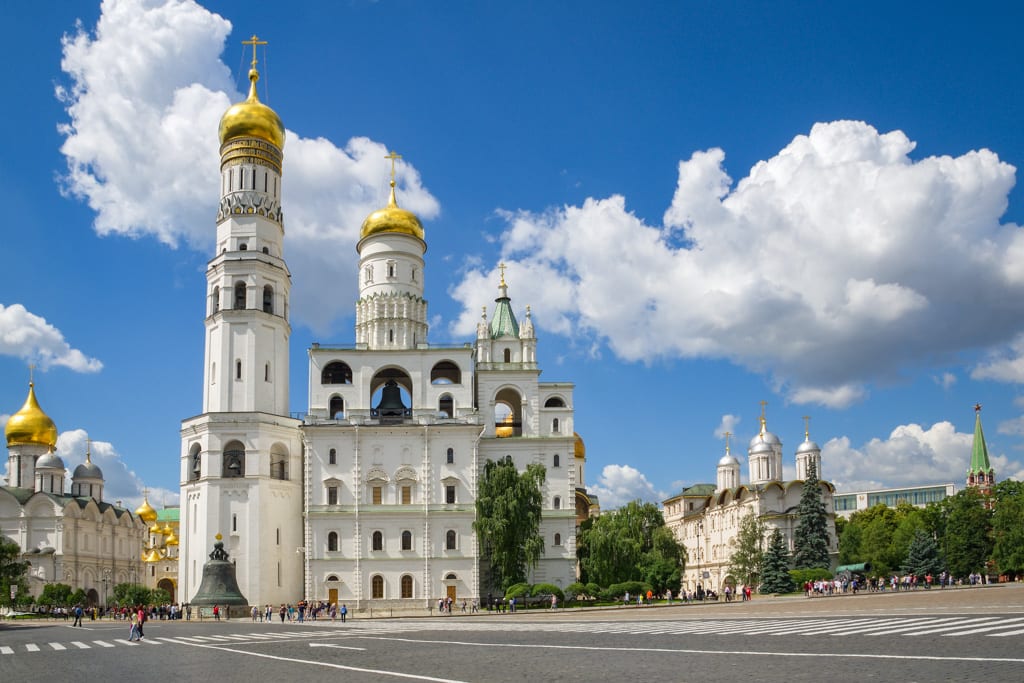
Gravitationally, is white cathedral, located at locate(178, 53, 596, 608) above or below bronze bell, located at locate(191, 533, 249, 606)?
above

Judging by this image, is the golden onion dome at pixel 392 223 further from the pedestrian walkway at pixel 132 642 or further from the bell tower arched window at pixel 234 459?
the pedestrian walkway at pixel 132 642

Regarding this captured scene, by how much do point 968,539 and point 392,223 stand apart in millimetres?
46244

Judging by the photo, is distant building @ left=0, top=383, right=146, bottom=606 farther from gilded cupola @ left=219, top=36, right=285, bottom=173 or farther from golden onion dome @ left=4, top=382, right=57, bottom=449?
gilded cupola @ left=219, top=36, right=285, bottom=173

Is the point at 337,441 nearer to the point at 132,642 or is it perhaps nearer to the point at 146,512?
the point at 132,642

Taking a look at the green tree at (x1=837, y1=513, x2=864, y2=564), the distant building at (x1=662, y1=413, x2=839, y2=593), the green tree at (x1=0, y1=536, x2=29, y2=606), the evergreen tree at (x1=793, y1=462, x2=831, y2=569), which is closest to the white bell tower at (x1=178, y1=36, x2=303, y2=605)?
the green tree at (x1=0, y1=536, x2=29, y2=606)

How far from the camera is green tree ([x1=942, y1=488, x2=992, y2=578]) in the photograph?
71500 millimetres

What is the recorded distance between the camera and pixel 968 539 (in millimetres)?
72000

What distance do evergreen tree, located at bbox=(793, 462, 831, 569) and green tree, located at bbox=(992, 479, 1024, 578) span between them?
36.6 ft

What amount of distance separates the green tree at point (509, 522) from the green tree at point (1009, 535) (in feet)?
107

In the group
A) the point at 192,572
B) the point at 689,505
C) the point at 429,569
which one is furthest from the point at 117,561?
the point at 689,505

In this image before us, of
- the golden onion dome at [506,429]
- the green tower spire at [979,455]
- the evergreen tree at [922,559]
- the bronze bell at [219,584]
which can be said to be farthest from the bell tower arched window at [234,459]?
the green tower spire at [979,455]

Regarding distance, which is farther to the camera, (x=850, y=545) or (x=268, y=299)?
(x=850, y=545)

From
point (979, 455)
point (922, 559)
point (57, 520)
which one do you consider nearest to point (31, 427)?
point (57, 520)

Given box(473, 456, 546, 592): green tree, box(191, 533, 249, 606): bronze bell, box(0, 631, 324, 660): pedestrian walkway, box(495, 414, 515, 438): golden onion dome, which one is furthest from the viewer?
box(495, 414, 515, 438): golden onion dome
